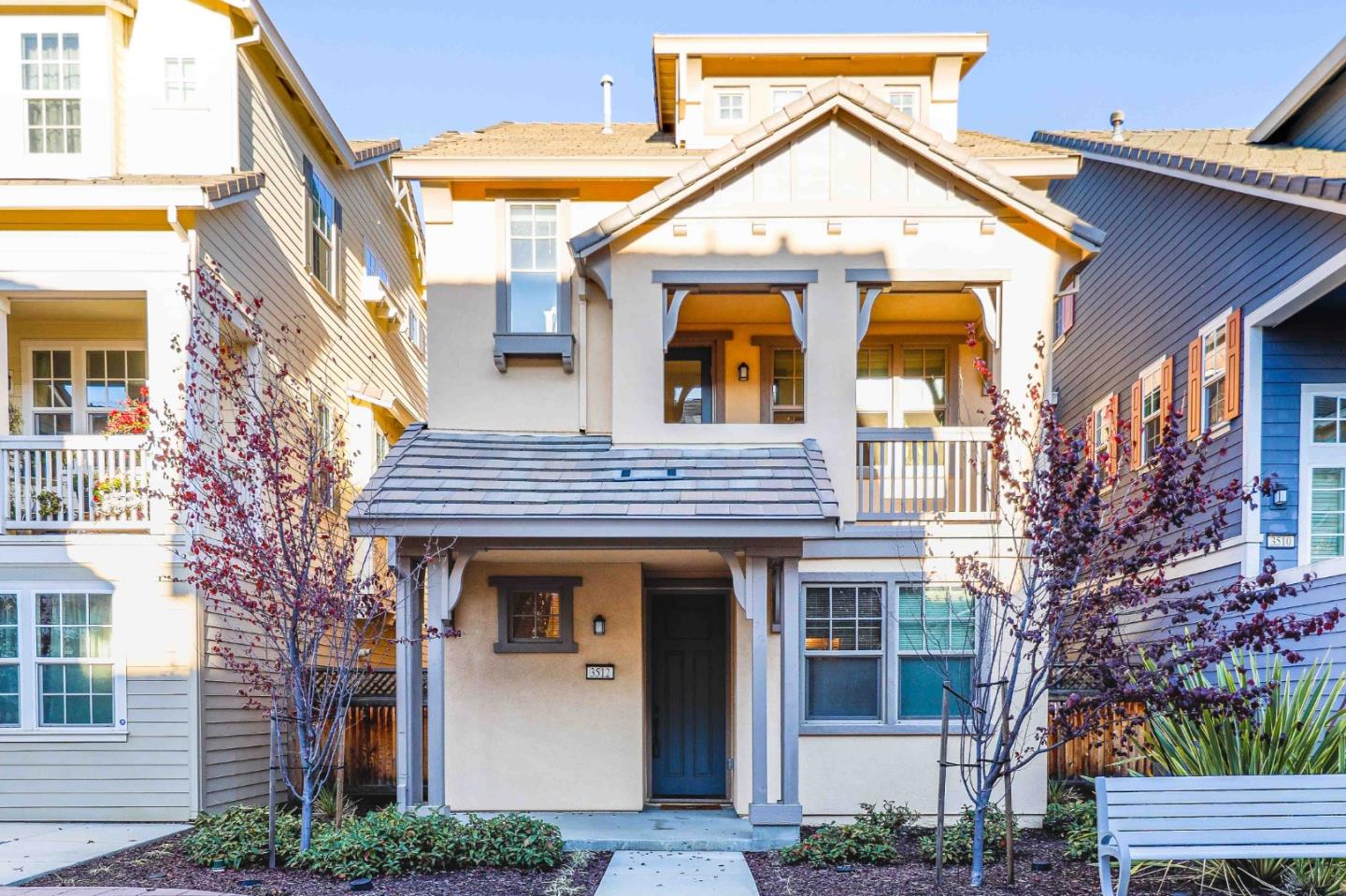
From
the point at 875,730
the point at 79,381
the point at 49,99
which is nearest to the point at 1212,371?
the point at 875,730

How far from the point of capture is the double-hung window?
914 centimetres

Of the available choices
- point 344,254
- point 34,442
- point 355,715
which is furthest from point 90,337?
point 355,715

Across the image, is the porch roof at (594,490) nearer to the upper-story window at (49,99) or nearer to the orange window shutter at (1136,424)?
the upper-story window at (49,99)

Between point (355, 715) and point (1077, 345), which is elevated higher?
point (1077, 345)

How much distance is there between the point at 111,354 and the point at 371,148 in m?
6.34

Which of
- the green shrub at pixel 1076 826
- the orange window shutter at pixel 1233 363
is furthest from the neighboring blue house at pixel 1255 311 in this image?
the green shrub at pixel 1076 826

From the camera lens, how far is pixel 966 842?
292 inches

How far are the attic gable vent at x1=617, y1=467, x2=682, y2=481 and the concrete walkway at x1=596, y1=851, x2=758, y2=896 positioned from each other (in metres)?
3.24

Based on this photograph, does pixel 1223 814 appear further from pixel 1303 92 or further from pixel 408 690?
pixel 1303 92

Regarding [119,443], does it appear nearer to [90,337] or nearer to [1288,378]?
[90,337]

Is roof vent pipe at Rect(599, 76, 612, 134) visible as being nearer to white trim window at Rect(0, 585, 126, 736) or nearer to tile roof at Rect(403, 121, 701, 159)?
tile roof at Rect(403, 121, 701, 159)

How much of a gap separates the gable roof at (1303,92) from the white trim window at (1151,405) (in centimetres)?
316

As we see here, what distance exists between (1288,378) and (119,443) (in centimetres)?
1179

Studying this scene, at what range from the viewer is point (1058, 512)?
616 cm
